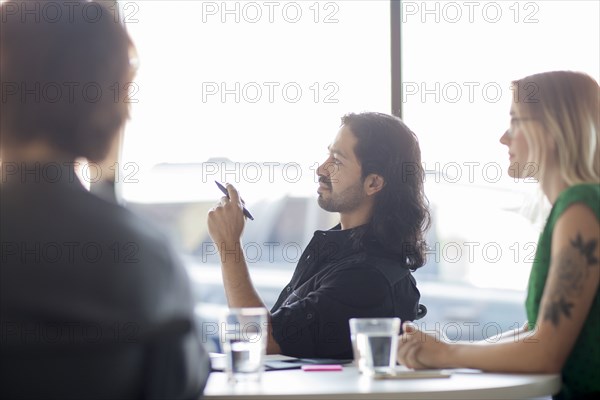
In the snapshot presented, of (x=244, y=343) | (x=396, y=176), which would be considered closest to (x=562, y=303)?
(x=244, y=343)

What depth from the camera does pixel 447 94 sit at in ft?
9.25

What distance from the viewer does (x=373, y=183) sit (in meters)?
2.47

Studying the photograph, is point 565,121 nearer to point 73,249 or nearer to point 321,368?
point 321,368

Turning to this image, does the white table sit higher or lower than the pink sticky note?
higher

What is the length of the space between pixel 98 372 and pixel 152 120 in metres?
1.78

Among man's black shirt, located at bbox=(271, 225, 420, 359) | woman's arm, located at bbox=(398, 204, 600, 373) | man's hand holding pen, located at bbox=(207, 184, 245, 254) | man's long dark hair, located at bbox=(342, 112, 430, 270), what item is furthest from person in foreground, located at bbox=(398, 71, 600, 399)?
man's hand holding pen, located at bbox=(207, 184, 245, 254)

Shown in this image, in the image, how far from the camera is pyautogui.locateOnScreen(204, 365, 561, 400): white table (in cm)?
138

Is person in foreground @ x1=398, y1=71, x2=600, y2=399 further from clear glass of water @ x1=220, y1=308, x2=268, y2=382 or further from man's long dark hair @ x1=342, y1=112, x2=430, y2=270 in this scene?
man's long dark hair @ x1=342, y1=112, x2=430, y2=270

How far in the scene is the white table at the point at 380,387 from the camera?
4.52ft

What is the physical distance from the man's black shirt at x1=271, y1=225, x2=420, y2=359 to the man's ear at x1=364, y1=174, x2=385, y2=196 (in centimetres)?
16

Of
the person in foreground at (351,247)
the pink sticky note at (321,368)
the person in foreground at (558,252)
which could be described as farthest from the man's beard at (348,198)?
the pink sticky note at (321,368)

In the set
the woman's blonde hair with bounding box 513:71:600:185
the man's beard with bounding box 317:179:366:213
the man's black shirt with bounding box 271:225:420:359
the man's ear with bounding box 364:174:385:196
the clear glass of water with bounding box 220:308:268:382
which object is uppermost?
the woman's blonde hair with bounding box 513:71:600:185

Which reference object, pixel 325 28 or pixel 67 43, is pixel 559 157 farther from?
pixel 325 28

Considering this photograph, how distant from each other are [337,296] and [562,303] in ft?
2.40
